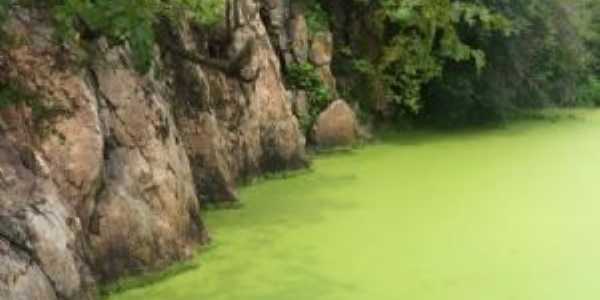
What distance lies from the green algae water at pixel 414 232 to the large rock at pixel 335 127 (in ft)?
1.18

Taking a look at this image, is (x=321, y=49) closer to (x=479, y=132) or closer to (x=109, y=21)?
(x=479, y=132)

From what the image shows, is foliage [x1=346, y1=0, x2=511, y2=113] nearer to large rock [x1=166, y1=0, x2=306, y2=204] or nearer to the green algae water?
the green algae water

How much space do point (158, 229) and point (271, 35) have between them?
441 centimetres

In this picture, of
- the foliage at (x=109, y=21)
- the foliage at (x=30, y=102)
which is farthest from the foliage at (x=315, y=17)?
the foliage at (x=30, y=102)

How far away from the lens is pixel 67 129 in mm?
4883

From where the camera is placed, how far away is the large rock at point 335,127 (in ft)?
31.0

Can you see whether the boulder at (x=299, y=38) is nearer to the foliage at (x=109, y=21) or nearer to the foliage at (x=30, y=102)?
the foliage at (x=109, y=21)

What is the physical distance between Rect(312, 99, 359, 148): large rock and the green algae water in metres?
0.36

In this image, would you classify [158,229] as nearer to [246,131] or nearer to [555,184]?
[246,131]

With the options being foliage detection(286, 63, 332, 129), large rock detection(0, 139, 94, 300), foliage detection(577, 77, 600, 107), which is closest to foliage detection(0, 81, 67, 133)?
large rock detection(0, 139, 94, 300)

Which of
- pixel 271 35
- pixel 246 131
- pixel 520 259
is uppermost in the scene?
pixel 271 35

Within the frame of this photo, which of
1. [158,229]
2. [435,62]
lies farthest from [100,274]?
[435,62]

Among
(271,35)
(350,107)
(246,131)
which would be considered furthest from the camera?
(350,107)

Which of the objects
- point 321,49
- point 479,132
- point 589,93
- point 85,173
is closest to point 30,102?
point 85,173
